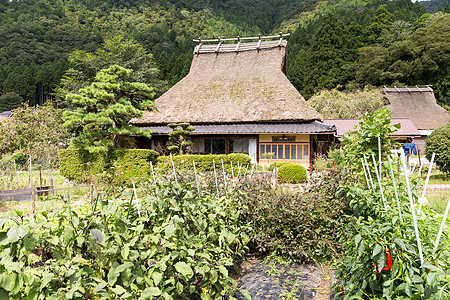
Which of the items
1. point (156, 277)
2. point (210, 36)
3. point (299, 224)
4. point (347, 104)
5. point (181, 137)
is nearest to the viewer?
point (156, 277)

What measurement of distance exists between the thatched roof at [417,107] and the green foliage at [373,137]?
23795 mm

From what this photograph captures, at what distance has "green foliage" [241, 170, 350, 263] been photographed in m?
3.84

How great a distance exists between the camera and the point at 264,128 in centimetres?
1445

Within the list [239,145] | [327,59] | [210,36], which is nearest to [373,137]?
[239,145]

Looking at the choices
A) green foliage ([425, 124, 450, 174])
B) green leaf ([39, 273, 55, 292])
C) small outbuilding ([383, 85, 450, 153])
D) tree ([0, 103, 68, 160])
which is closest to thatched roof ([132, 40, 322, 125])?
tree ([0, 103, 68, 160])

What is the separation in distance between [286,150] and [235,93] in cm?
471

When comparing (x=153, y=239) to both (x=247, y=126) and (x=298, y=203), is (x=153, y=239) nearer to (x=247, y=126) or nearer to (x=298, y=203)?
(x=298, y=203)

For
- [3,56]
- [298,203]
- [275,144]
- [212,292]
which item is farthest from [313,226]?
[3,56]

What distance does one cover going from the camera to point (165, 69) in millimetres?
33688

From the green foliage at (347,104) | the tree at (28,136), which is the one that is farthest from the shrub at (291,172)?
the green foliage at (347,104)

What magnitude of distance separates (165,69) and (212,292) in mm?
33490

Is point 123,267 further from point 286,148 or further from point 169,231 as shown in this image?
point 286,148

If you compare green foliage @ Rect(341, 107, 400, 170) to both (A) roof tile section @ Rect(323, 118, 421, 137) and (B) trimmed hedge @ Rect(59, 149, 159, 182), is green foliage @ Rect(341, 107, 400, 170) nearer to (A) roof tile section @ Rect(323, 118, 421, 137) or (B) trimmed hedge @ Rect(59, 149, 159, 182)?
(B) trimmed hedge @ Rect(59, 149, 159, 182)

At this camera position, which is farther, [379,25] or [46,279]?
[379,25]
